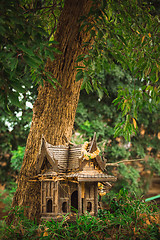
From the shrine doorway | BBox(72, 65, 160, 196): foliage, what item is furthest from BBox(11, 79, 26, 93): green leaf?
BBox(72, 65, 160, 196): foliage

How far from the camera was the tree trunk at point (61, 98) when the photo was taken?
365 centimetres

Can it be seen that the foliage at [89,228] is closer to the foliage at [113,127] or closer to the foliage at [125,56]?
the foliage at [125,56]

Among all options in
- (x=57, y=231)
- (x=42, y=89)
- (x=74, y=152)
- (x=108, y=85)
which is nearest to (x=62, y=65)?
(x=42, y=89)

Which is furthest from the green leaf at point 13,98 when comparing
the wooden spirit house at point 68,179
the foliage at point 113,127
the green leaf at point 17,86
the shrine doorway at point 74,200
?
the foliage at point 113,127

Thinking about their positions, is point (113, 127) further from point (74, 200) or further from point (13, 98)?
point (13, 98)

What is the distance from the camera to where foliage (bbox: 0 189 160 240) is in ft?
9.61

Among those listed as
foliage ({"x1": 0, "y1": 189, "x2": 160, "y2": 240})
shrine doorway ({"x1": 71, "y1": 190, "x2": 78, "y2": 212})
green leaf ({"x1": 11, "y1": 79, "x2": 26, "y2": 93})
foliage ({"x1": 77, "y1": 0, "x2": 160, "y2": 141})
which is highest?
foliage ({"x1": 77, "y1": 0, "x2": 160, "y2": 141})

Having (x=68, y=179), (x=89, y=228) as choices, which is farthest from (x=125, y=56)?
(x=89, y=228)

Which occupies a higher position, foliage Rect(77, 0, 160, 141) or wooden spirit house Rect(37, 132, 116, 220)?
foliage Rect(77, 0, 160, 141)

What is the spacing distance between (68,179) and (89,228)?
57 centimetres

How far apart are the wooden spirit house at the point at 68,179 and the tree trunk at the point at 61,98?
0.42 meters

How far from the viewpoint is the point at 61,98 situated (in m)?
3.76

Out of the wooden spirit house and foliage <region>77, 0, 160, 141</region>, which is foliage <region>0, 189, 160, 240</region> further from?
foliage <region>77, 0, 160, 141</region>

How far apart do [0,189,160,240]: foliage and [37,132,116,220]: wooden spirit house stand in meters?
0.11
